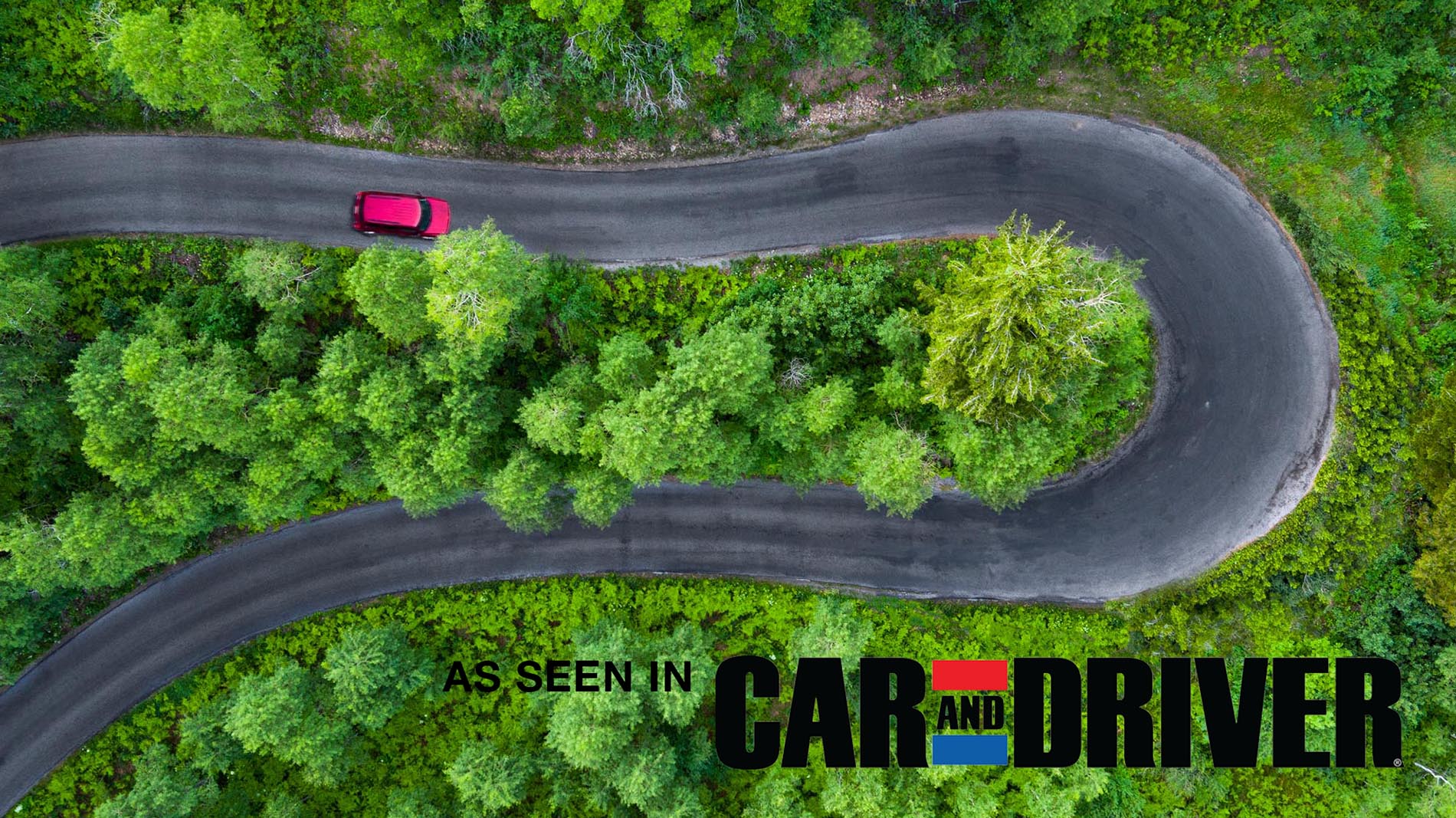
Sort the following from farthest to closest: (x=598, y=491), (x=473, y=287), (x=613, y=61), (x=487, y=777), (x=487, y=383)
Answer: (x=487, y=383) < (x=487, y=777) < (x=613, y=61) < (x=598, y=491) < (x=473, y=287)

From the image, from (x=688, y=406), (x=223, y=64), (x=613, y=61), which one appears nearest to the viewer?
(x=688, y=406)

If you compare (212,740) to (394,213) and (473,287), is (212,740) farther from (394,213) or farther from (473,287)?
(394,213)

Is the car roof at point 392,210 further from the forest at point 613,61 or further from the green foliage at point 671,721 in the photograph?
the green foliage at point 671,721

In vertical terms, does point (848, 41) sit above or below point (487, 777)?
above

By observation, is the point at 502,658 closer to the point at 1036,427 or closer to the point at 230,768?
the point at 230,768

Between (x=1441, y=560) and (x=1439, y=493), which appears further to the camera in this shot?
(x=1439, y=493)

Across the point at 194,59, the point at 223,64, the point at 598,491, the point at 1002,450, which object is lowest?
the point at 598,491

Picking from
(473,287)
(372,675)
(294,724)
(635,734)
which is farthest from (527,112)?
(294,724)

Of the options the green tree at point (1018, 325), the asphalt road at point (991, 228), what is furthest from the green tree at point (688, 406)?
the asphalt road at point (991, 228)

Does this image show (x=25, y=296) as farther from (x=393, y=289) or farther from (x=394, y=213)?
(x=393, y=289)
